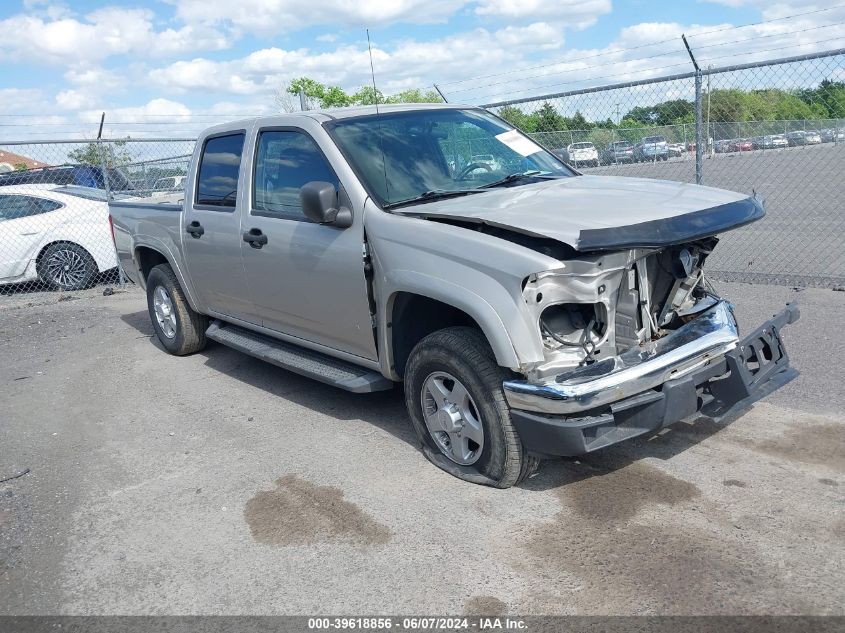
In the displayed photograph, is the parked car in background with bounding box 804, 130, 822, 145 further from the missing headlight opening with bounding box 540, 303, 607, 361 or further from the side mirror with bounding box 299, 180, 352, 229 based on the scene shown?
the side mirror with bounding box 299, 180, 352, 229

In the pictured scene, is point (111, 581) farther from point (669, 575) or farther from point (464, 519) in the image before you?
point (669, 575)

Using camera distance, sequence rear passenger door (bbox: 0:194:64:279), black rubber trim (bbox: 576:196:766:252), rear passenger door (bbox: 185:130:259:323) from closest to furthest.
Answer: black rubber trim (bbox: 576:196:766:252) < rear passenger door (bbox: 185:130:259:323) < rear passenger door (bbox: 0:194:64:279)

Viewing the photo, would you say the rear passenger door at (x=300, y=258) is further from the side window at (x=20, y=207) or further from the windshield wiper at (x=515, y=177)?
the side window at (x=20, y=207)

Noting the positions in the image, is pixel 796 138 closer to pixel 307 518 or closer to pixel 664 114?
pixel 664 114

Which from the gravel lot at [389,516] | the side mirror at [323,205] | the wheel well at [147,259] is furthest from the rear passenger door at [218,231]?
the side mirror at [323,205]

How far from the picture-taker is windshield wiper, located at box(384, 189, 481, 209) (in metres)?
4.66

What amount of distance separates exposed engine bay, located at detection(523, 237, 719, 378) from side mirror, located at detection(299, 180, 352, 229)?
4.72ft

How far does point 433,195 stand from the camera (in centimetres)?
475

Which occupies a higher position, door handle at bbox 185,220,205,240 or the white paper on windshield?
the white paper on windshield

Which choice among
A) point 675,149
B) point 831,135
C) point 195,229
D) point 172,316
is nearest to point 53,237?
point 172,316

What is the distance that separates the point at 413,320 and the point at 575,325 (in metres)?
1.08

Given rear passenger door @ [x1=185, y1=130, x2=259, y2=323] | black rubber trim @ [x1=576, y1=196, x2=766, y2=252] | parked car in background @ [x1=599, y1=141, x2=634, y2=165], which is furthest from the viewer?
parked car in background @ [x1=599, y1=141, x2=634, y2=165]

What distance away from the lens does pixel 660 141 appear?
34.7ft

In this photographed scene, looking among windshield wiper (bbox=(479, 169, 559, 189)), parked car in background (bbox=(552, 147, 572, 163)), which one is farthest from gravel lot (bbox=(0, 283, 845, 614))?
parked car in background (bbox=(552, 147, 572, 163))
